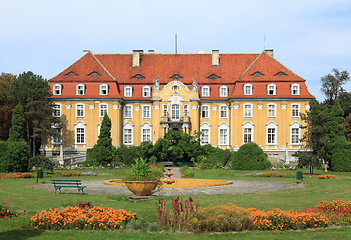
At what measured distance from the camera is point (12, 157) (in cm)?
3219

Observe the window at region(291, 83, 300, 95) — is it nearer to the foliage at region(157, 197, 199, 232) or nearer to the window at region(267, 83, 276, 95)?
the window at region(267, 83, 276, 95)

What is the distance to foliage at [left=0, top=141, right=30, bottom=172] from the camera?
3195 centimetres

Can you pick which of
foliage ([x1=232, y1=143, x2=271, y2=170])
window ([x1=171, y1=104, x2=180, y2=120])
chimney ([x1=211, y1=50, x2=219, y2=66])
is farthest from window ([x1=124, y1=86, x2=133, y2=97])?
foliage ([x1=232, y1=143, x2=271, y2=170])

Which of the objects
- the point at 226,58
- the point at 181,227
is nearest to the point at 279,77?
the point at 226,58

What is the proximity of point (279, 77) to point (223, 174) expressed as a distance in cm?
2374

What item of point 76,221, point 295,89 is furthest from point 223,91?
point 76,221

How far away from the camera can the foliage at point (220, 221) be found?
456 inches

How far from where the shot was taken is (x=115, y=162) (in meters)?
42.0

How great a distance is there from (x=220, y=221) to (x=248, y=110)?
137ft

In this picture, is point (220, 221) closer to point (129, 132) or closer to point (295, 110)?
point (295, 110)

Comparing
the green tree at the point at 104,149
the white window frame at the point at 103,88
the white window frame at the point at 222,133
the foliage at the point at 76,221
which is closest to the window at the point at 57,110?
the white window frame at the point at 103,88

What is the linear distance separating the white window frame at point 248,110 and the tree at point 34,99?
76.9ft

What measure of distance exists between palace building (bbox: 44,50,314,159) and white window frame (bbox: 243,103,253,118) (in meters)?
0.12

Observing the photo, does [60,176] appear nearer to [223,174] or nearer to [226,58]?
[223,174]
